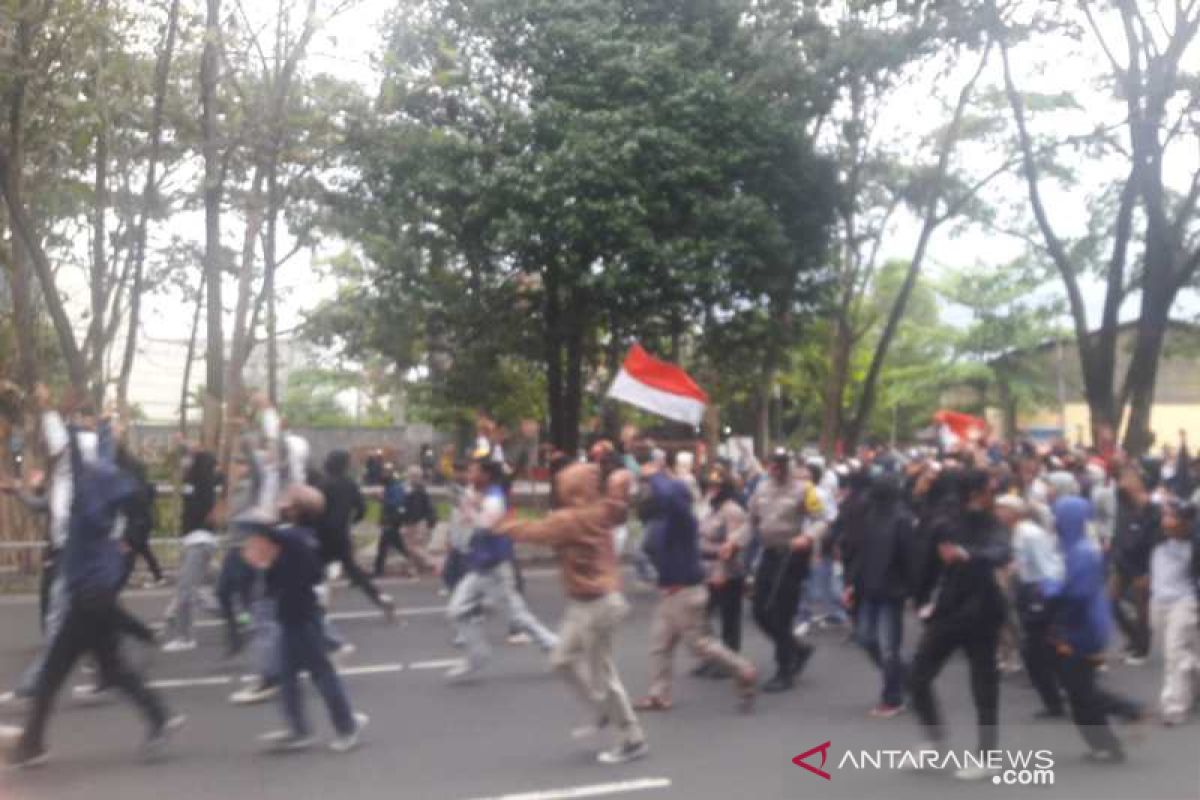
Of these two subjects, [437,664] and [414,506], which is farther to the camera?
[414,506]

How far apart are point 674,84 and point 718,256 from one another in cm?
307

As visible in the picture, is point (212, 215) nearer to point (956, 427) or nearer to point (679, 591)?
point (956, 427)

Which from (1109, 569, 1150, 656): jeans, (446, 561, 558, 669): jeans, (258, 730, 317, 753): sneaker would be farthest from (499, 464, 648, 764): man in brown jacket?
(1109, 569, 1150, 656): jeans

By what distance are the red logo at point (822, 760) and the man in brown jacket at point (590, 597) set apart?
0.87 metres

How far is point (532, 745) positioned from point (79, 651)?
2615mm

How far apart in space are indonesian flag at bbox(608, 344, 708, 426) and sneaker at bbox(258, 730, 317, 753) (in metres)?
10.7

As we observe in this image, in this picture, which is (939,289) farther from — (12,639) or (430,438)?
(12,639)

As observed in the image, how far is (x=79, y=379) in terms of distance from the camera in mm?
19312

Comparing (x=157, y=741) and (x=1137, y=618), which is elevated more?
(x=1137, y=618)

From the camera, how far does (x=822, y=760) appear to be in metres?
8.72

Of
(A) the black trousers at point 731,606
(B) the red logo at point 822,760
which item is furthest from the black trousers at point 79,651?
(A) the black trousers at point 731,606

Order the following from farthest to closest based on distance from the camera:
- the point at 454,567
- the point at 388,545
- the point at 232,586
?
the point at 388,545
the point at 454,567
the point at 232,586

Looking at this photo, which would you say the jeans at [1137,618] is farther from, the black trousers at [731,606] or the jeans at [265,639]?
the jeans at [265,639]

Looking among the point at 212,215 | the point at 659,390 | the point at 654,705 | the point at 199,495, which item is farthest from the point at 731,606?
the point at 212,215
